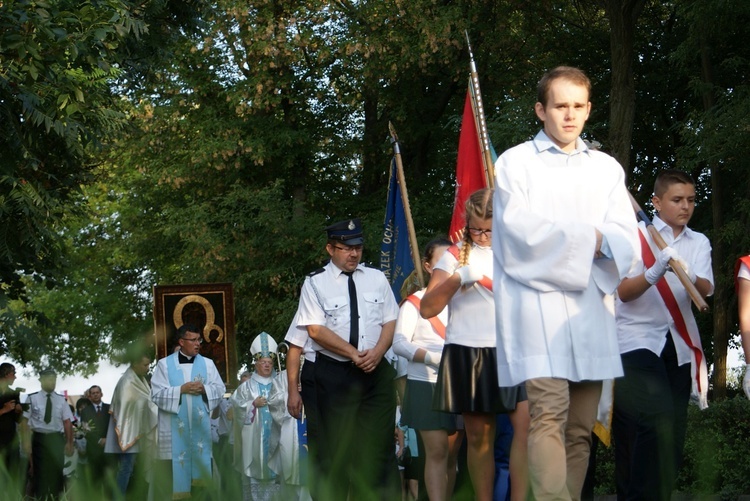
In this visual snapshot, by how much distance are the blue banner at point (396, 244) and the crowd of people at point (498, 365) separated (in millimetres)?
893

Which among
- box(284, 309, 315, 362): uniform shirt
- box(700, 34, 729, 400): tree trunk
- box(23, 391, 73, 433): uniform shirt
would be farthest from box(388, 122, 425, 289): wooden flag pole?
box(700, 34, 729, 400): tree trunk

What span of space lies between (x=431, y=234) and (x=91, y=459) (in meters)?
25.4

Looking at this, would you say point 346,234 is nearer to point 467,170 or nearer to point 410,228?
point 410,228

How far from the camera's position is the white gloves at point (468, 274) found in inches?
247

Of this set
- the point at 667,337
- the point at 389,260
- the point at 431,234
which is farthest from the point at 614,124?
the point at 667,337

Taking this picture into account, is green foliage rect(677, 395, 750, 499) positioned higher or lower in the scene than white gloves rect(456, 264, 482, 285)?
lower

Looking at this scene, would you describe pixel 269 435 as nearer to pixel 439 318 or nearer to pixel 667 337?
pixel 439 318

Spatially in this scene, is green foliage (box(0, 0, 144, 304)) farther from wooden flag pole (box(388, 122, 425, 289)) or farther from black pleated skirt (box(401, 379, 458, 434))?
black pleated skirt (box(401, 379, 458, 434))

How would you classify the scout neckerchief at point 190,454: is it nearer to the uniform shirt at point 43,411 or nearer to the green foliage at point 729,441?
the green foliage at point 729,441

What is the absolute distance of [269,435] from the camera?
647 inches

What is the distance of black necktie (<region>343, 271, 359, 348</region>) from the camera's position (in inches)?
333

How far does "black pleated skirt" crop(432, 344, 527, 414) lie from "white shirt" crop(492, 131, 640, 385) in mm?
1759

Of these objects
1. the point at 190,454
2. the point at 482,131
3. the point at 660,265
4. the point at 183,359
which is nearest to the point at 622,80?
the point at 183,359

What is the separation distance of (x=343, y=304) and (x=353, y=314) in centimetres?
9
